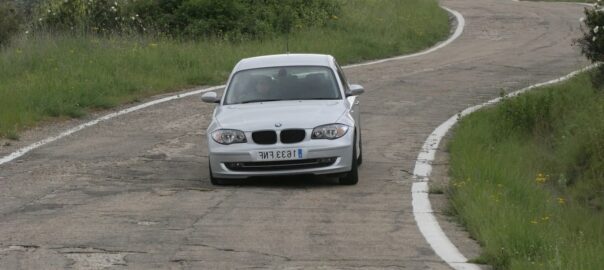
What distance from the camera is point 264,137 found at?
13656 mm

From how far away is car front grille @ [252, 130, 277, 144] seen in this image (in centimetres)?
1363

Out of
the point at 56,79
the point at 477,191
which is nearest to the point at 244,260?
the point at 477,191

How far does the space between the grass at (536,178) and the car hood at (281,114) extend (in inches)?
62.9

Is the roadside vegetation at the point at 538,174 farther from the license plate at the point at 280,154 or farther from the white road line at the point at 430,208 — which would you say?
the license plate at the point at 280,154

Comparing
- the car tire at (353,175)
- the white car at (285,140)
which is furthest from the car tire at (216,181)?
the car tire at (353,175)

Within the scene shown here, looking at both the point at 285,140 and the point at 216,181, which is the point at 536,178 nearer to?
the point at 285,140

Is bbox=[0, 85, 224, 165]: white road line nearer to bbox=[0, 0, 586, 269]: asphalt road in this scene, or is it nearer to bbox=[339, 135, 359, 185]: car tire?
bbox=[0, 0, 586, 269]: asphalt road

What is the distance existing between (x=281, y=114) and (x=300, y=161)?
674 mm

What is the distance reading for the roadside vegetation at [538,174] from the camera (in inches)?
386

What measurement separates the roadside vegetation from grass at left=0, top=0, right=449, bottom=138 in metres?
6.57

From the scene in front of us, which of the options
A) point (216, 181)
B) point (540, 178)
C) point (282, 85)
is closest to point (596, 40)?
point (540, 178)

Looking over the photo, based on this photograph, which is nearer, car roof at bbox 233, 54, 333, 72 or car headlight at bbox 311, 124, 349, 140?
car headlight at bbox 311, 124, 349, 140

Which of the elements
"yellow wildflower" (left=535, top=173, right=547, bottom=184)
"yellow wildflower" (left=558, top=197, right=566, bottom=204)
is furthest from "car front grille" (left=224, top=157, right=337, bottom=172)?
"yellow wildflower" (left=535, top=173, right=547, bottom=184)

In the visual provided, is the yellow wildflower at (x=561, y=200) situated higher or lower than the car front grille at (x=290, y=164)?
lower
